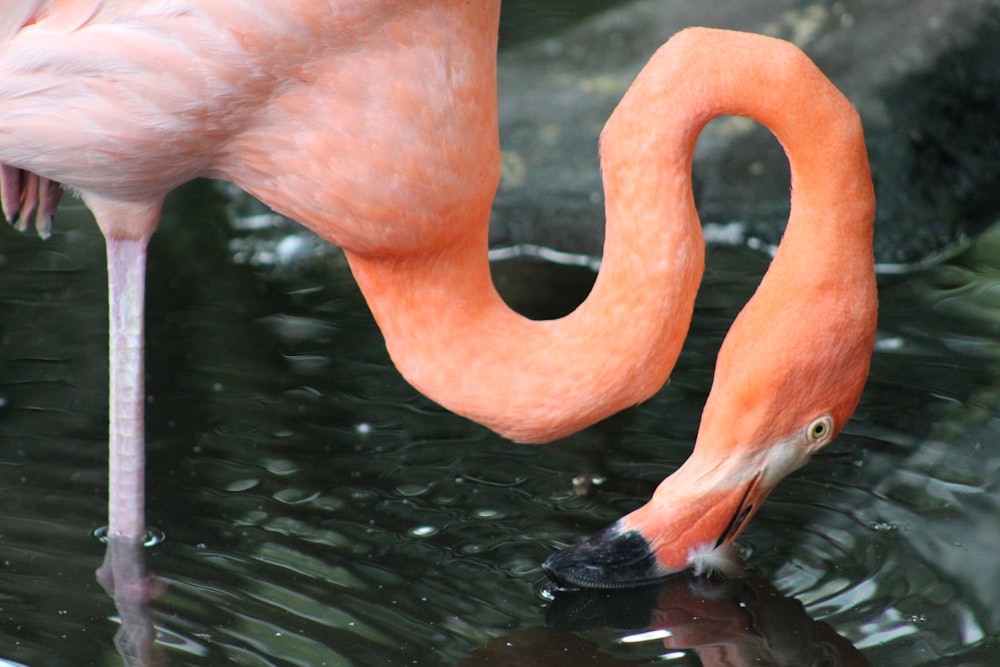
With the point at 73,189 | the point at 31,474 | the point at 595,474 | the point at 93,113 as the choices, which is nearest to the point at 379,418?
the point at 595,474

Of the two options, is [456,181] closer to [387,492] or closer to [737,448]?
[737,448]

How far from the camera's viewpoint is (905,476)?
12.4ft

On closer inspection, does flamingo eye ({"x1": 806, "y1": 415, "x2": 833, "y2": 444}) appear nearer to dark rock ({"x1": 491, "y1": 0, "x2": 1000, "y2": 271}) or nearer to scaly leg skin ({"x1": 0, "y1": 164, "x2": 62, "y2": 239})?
scaly leg skin ({"x1": 0, "y1": 164, "x2": 62, "y2": 239})

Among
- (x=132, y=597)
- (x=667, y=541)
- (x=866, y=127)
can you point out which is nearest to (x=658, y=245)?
(x=667, y=541)

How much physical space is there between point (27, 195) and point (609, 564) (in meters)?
1.88

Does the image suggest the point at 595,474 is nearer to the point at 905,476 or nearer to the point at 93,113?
the point at 905,476

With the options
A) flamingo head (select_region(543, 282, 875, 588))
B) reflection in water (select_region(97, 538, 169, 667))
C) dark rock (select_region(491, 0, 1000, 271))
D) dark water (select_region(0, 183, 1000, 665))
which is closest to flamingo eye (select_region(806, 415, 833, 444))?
flamingo head (select_region(543, 282, 875, 588))

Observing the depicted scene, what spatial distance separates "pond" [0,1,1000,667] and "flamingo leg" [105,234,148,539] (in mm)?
286

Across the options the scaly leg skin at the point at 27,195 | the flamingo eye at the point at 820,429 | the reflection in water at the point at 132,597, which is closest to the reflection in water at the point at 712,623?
the flamingo eye at the point at 820,429

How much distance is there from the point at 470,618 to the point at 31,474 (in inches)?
55.7

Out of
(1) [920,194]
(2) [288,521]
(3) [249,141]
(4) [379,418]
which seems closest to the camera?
(3) [249,141]

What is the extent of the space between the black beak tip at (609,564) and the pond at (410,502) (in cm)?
5

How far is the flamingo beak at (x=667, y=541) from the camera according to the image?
3.17 m

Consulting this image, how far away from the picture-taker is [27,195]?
11.8ft
